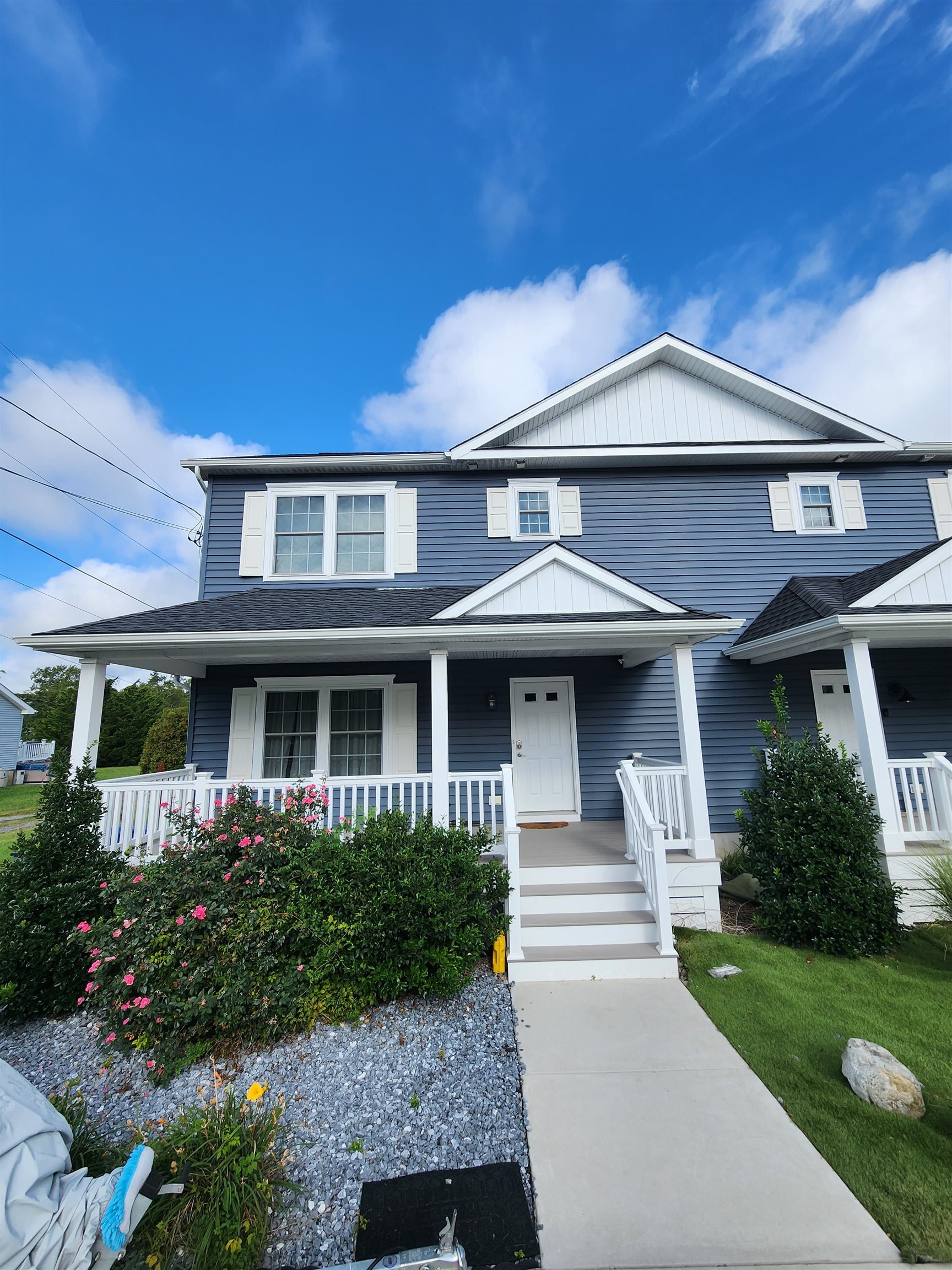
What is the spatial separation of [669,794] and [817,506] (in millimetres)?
6121

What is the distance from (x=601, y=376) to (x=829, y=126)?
297 inches

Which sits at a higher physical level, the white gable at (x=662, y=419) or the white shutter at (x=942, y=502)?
the white gable at (x=662, y=419)

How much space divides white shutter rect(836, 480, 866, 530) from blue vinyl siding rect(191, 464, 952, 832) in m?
0.14

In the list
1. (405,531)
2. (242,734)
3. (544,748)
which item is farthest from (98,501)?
(544,748)

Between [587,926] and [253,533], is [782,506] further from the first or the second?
[253,533]

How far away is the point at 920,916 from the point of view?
19.9 feet

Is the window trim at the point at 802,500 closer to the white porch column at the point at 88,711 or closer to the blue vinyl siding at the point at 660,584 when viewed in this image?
the blue vinyl siding at the point at 660,584

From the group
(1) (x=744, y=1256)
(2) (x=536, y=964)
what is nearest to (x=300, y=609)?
(2) (x=536, y=964)

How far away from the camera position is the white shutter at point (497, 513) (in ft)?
29.6

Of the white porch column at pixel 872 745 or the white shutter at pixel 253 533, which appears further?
the white shutter at pixel 253 533

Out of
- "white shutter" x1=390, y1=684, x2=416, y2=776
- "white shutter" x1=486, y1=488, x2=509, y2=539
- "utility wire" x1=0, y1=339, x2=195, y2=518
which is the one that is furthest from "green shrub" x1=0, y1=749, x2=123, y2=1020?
"utility wire" x1=0, y1=339, x2=195, y2=518

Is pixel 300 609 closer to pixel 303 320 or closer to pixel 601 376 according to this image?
pixel 601 376

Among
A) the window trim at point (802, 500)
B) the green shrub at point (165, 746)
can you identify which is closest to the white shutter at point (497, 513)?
the window trim at point (802, 500)

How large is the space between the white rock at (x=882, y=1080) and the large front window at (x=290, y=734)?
6.82 m
